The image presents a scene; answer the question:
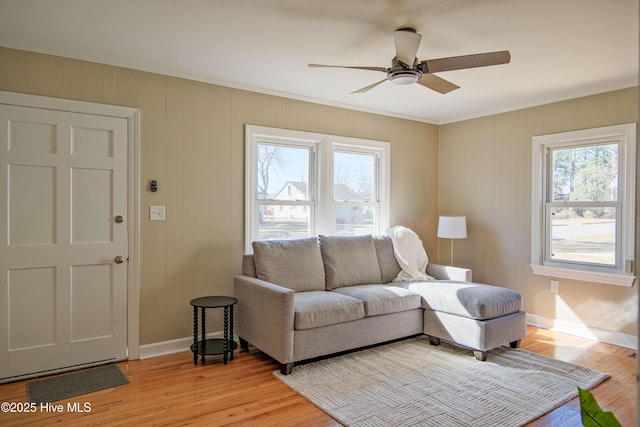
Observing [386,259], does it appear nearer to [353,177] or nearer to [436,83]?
[353,177]

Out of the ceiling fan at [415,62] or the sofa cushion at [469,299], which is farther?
the sofa cushion at [469,299]

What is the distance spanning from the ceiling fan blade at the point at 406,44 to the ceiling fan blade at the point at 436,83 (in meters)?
0.23

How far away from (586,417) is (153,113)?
3.56 m

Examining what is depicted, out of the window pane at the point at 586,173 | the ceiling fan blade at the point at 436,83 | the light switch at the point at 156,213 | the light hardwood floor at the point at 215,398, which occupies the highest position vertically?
the ceiling fan blade at the point at 436,83

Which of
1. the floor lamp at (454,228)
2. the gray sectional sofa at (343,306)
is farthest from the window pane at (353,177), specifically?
the floor lamp at (454,228)

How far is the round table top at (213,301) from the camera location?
338 cm

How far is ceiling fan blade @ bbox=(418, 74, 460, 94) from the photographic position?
121 inches

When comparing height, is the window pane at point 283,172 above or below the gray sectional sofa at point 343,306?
above

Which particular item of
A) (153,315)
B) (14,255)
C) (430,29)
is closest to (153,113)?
(14,255)

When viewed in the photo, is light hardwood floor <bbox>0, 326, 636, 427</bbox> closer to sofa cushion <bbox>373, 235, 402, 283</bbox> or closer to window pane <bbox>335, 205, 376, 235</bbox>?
sofa cushion <bbox>373, 235, 402, 283</bbox>

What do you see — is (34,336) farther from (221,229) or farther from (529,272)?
(529,272)

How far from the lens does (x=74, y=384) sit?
295cm

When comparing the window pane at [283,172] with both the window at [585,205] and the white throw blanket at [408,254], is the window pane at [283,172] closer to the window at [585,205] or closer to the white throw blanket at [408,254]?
the white throw blanket at [408,254]

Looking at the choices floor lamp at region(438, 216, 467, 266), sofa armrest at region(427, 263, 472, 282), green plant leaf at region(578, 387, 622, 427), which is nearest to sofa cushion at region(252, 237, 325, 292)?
sofa armrest at region(427, 263, 472, 282)
